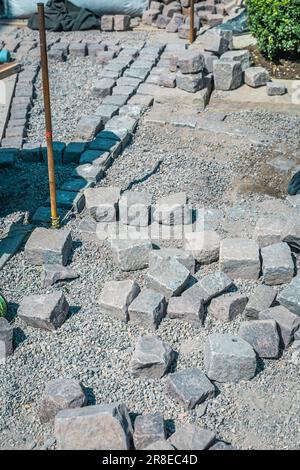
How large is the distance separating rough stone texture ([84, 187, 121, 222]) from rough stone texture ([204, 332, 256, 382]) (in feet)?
6.53

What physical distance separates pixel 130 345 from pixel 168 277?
70 centimetres

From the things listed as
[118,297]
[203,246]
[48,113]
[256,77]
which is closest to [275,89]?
[256,77]

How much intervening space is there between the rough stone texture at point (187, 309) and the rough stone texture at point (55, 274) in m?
0.97

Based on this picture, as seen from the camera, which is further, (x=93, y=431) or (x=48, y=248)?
(x=48, y=248)

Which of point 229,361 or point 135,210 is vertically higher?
point 135,210

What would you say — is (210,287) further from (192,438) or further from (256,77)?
(256,77)

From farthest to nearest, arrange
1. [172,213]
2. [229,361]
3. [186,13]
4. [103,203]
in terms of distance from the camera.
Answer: [186,13]
[103,203]
[172,213]
[229,361]

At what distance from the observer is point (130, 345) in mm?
4832

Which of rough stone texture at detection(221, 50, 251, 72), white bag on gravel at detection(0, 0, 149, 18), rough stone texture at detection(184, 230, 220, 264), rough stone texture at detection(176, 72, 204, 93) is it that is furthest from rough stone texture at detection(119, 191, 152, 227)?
white bag on gravel at detection(0, 0, 149, 18)

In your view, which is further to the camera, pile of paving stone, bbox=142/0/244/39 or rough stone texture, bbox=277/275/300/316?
pile of paving stone, bbox=142/0/244/39

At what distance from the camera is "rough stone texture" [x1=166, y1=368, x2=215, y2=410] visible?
4293 mm

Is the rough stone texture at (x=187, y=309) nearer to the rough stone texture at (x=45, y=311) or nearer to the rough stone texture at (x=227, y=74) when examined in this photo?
the rough stone texture at (x=45, y=311)

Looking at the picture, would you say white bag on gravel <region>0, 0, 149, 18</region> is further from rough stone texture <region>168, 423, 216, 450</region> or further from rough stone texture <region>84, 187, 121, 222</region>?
rough stone texture <region>168, 423, 216, 450</region>
